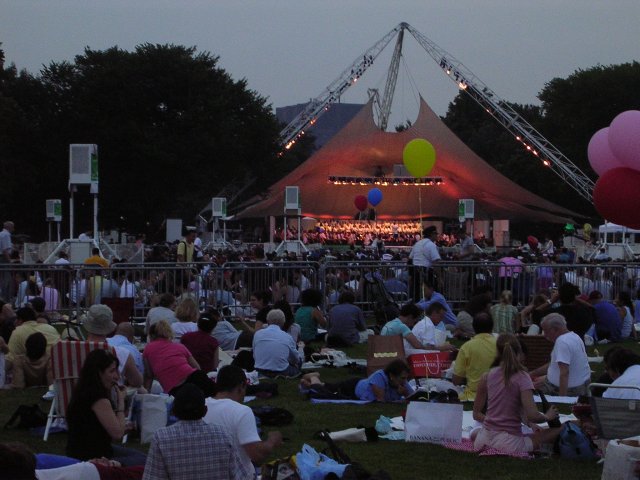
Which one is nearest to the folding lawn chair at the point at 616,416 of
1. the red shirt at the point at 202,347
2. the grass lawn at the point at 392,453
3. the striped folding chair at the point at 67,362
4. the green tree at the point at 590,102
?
the grass lawn at the point at 392,453

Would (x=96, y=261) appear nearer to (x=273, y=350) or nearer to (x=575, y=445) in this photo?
(x=273, y=350)

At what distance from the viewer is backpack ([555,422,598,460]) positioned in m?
7.88

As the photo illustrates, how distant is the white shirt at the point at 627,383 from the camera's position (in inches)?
300

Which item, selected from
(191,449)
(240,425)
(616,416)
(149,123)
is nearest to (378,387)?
(616,416)

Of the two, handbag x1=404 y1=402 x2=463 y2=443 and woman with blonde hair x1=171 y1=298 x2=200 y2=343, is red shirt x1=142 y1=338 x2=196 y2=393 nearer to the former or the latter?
woman with blonde hair x1=171 y1=298 x2=200 y2=343

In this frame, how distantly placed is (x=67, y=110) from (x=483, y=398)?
43.8 meters

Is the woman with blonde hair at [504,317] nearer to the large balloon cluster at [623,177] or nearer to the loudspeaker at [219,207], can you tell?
the large balloon cluster at [623,177]

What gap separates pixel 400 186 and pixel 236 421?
4852cm

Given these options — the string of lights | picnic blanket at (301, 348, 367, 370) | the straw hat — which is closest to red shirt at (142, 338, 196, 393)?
the straw hat

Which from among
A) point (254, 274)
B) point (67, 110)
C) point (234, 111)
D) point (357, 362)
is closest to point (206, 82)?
point (234, 111)

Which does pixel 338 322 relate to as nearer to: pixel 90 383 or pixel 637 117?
pixel 637 117

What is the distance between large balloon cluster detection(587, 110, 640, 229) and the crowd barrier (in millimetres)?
7917

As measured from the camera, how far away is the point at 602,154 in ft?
34.0

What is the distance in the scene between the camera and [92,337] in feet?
29.9
